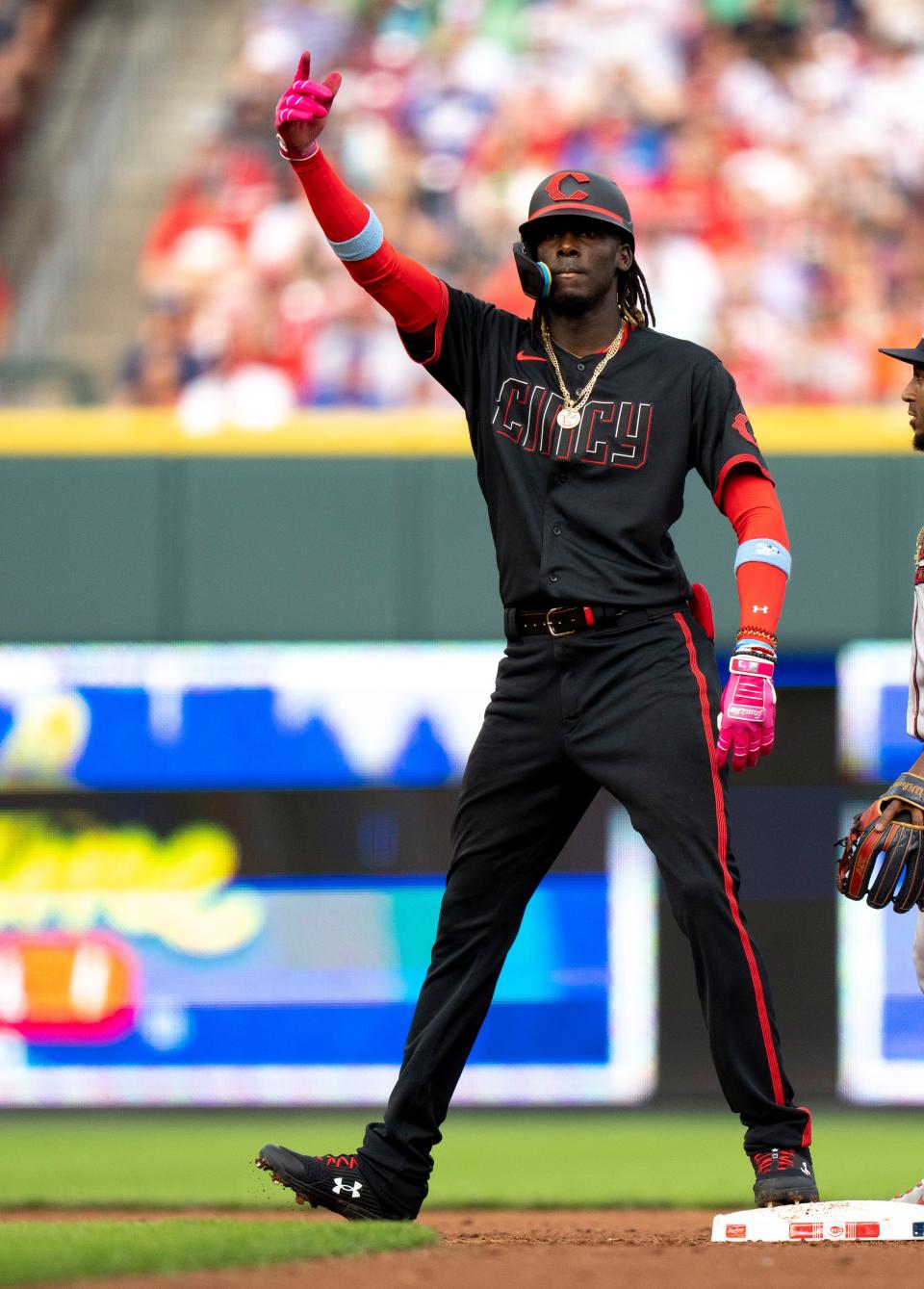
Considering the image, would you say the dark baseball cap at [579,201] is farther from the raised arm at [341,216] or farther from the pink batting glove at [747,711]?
the pink batting glove at [747,711]

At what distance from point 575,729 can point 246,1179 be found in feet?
10.1

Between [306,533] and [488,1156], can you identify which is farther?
[306,533]

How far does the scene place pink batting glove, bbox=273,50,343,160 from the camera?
3961 mm

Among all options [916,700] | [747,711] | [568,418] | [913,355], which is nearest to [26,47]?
[568,418]

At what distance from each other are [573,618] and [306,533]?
416cm

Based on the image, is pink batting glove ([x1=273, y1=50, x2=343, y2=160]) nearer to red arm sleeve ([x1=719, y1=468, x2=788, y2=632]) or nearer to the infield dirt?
red arm sleeve ([x1=719, y1=468, x2=788, y2=632])

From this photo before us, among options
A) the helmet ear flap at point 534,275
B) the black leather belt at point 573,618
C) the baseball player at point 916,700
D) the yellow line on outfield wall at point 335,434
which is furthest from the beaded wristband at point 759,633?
the yellow line on outfield wall at point 335,434

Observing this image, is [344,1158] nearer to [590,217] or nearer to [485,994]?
[485,994]

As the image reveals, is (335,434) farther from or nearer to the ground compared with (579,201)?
farther from the ground

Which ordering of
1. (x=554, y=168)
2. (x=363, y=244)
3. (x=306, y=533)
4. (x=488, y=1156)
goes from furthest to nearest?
(x=554, y=168)
(x=306, y=533)
(x=488, y=1156)
(x=363, y=244)

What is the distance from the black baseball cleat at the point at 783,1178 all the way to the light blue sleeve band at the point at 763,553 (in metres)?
1.10

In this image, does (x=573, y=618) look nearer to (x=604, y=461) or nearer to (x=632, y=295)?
(x=604, y=461)

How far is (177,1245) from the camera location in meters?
3.58

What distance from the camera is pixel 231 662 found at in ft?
26.1
